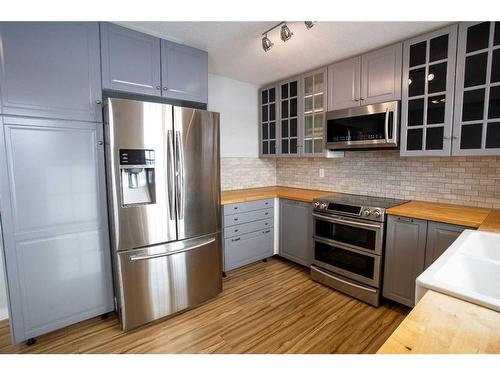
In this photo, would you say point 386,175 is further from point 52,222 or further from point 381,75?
point 52,222

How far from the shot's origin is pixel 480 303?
76 centimetres

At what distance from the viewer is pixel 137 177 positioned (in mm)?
1907

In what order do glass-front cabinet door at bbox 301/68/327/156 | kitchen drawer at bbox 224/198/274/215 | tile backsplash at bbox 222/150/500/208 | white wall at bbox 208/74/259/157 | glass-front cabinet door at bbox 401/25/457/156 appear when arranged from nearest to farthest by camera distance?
glass-front cabinet door at bbox 401/25/457/156, tile backsplash at bbox 222/150/500/208, kitchen drawer at bbox 224/198/274/215, glass-front cabinet door at bbox 301/68/327/156, white wall at bbox 208/74/259/157

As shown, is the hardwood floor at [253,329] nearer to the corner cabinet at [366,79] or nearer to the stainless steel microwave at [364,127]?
the stainless steel microwave at [364,127]

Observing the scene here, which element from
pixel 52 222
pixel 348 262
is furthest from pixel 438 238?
pixel 52 222

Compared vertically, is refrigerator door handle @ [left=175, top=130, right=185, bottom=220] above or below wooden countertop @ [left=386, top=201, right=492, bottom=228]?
above

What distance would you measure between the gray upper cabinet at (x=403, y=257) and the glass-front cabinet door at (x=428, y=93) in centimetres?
66

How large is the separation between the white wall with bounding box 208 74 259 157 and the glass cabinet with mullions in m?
0.11

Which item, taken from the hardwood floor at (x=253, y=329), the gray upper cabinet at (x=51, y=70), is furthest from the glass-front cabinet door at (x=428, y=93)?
the gray upper cabinet at (x=51, y=70)

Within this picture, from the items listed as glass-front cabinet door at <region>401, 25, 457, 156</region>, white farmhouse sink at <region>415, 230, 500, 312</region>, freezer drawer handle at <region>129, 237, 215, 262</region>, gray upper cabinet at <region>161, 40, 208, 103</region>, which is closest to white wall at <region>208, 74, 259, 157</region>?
gray upper cabinet at <region>161, 40, 208, 103</region>

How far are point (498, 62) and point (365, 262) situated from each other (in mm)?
1832

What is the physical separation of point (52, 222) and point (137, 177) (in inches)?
25.5

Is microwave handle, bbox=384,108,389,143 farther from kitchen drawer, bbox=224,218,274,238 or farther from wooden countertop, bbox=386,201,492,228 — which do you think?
kitchen drawer, bbox=224,218,274,238

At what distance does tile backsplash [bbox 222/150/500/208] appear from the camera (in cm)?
213
